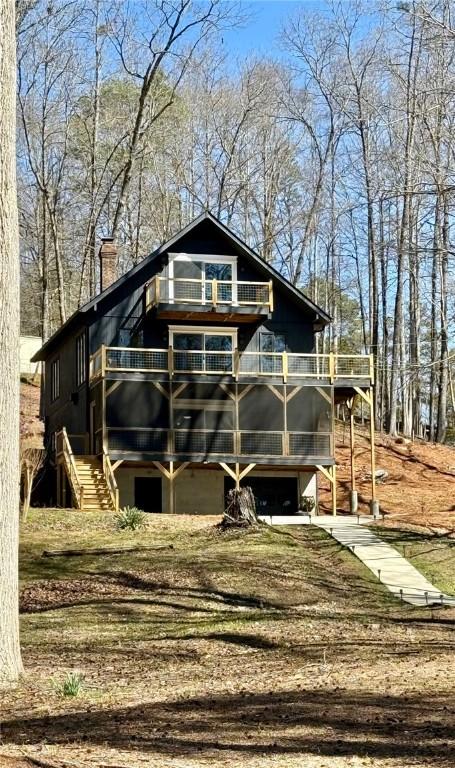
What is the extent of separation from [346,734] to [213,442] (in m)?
21.5

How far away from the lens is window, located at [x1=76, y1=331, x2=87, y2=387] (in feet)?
102

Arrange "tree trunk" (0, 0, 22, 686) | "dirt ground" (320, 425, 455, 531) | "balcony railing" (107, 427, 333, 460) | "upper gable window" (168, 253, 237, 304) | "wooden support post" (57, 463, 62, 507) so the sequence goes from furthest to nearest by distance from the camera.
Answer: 1. "upper gable window" (168, 253, 237, 304)
2. "wooden support post" (57, 463, 62, 507)
3. "balcony railing" (107, 427, 333, 460)
4. "dirt ground" (320, 425, 455, 531)
5. "tree trunk" (0, 0, 22, 686)

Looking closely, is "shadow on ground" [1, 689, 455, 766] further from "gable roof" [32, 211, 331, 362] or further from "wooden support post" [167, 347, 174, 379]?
"gable roof" [32, 211, 331, 362]

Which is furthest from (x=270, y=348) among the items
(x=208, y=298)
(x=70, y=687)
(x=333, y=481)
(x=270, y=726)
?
(x=270, y=726)

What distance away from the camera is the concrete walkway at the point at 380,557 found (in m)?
17.1

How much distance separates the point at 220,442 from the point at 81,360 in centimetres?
547

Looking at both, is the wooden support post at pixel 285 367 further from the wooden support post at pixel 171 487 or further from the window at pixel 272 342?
the wooden support post at pixel 171 487

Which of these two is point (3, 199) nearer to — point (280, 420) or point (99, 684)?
point (99, 684)

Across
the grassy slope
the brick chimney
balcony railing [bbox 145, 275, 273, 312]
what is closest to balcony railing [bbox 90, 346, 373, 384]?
balcony railing [bbox 145, 275, 273, 312]

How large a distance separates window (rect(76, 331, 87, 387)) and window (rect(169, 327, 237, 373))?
260cm

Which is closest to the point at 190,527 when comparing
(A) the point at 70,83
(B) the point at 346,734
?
(B) the point at 346,734

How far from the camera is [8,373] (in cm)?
964

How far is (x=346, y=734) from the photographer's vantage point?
7.46 m

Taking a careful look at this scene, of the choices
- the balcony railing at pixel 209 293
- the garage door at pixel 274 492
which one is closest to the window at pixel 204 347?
the balcony railing at pixel 209 293
